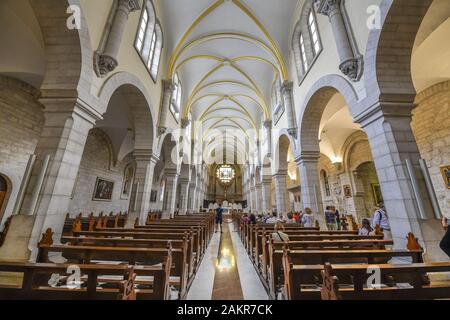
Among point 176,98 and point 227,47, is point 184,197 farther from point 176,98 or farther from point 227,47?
point 227,47

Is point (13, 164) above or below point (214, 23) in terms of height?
below

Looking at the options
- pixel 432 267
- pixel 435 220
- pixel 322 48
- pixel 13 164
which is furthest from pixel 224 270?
pixel 13 164

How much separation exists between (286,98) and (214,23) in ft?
17.8

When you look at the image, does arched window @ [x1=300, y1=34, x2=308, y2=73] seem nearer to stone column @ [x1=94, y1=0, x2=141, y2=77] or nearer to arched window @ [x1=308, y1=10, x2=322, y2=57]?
arched window @ [x1=308, y1=10, x2=322, y2=57]

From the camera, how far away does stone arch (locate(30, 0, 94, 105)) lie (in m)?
3.92

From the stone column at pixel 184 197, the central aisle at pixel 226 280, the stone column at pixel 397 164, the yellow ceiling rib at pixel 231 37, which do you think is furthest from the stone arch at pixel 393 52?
the stone column at pixel 184 197

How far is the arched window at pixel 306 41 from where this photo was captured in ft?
23.8

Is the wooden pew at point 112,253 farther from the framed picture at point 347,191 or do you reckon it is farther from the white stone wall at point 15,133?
the framed picture at point 347,191

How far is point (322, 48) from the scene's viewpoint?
6.51 m

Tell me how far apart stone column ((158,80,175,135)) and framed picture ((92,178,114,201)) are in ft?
21.3

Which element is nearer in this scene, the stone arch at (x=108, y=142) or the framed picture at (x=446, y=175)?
the framed picture at (x=446, y=175)

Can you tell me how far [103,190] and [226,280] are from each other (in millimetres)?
11382

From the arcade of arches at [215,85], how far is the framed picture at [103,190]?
0.08 m

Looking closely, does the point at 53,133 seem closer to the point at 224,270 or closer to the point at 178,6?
the point at 224,270
